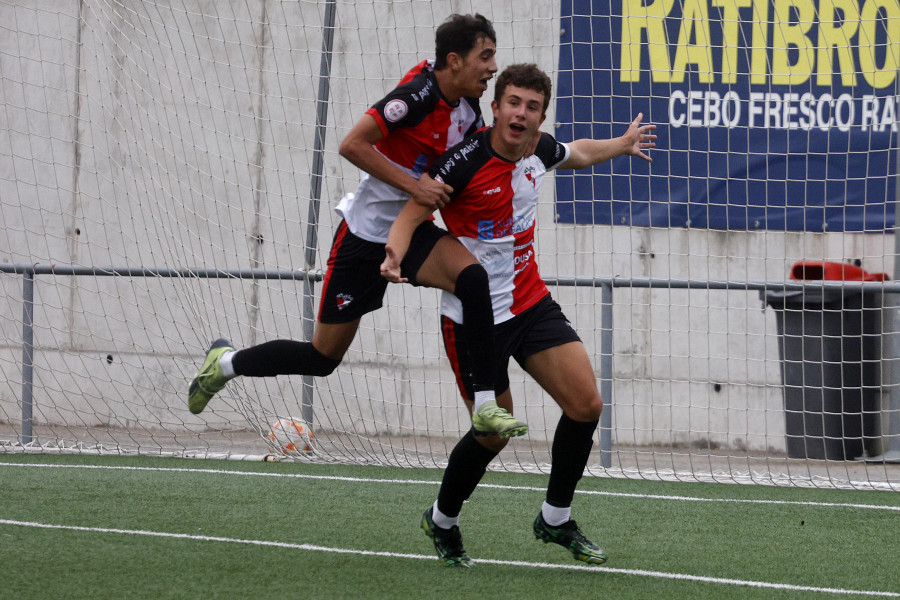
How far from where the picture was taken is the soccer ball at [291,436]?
8.05 meters

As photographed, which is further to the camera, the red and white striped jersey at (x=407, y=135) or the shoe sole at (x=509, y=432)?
the red and white striped jersey at (x=407, y=135)

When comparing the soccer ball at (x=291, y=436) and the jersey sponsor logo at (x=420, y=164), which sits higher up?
the jersey sponsor logo at (x=420, y=164)

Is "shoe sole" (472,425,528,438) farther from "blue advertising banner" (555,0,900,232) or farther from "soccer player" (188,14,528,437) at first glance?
"blue advertising banner" (555,0,900,232)

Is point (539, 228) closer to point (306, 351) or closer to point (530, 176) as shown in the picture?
point (306, 351)

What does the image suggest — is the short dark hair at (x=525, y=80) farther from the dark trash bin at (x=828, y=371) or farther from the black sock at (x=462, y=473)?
the dark trash bin at (x=828, y=371)

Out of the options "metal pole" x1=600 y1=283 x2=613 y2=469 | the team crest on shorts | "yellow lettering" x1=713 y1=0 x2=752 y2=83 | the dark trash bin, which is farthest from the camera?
"yellow lettering" x1=713 y1=0 x2=752 y2=83

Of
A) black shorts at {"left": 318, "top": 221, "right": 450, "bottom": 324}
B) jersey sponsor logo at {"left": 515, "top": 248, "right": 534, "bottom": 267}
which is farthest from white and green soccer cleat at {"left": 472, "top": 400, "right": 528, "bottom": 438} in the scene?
black shorts at {"left": 318, "top": 221, "right": 450, "bottom": 324}

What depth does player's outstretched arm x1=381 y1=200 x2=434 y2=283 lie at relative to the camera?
4.32m

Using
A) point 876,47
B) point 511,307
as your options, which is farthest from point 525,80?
point 876,47

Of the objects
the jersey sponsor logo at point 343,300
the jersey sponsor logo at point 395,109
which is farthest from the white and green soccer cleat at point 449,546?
the jersey sponsor logo at point 395,109

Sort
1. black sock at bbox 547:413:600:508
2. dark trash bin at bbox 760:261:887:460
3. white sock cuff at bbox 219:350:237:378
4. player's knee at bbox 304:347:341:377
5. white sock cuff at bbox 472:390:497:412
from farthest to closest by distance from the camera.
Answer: dark trash bin at bbox 760:261:887:460 → white sock cuff at bbox 219:350:237:378 → player's knee at bbox 304:347:341:377 → black sock at bbox 547:413:600:508 → white sock cuff at bbox 472:390:497:412

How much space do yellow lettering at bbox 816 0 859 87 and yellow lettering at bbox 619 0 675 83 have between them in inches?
42.3

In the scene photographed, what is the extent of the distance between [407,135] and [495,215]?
1.68ft

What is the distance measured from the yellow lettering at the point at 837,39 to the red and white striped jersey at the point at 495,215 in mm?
4221
